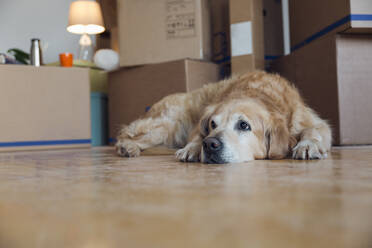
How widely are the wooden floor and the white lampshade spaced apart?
397cm

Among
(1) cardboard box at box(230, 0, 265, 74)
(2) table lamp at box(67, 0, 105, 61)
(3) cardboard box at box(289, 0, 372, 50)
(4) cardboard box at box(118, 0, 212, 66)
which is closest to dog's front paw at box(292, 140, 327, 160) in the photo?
(3) cardboard box at box(289, 0, 372, 50)

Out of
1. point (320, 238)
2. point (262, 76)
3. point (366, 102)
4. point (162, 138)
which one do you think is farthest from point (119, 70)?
point (320, 238)

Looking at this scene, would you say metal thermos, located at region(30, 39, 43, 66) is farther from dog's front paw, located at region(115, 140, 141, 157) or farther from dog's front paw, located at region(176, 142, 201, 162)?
dog's front paw, located at region(176, 142, 201, 162)

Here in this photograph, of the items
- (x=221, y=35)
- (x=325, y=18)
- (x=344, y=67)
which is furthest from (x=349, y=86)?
(x=221, y=35)

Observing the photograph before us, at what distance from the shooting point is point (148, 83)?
10.5ft

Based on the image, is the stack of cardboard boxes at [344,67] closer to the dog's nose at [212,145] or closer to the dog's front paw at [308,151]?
the dog's front paw at [308,151]

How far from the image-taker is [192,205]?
0.68m

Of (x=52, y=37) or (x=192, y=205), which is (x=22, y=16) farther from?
(x=192, y=205)

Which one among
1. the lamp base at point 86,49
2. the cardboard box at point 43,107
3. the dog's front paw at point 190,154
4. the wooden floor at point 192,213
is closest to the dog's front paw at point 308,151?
the dog's front paw at point 190,154

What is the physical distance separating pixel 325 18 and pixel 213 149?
58.8 inches

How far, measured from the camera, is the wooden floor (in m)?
0.47

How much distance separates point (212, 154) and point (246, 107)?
1.28 ft

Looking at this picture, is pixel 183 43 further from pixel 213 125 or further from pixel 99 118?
pixel 99 118

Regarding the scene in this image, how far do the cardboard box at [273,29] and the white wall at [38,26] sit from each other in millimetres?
4705
